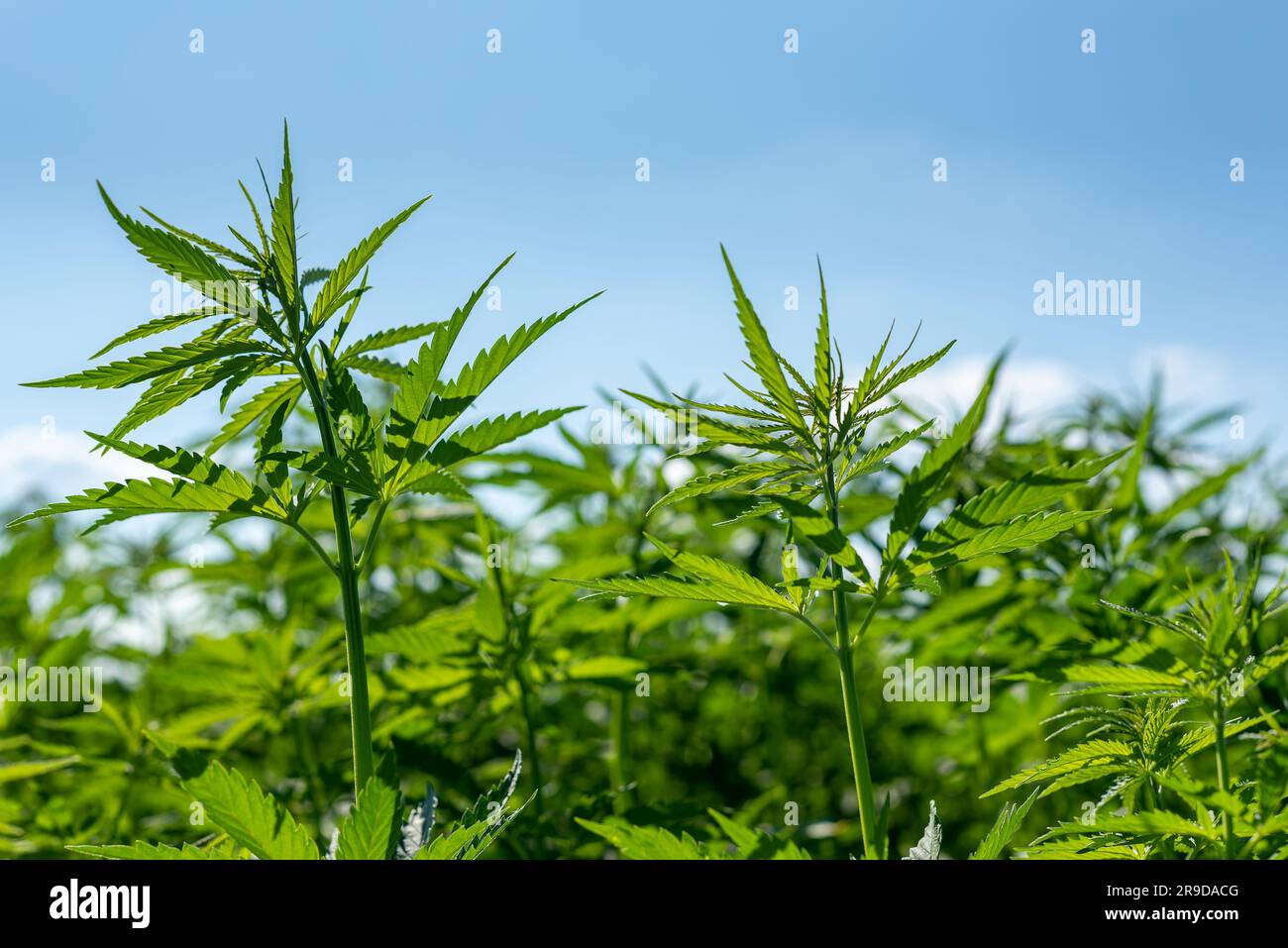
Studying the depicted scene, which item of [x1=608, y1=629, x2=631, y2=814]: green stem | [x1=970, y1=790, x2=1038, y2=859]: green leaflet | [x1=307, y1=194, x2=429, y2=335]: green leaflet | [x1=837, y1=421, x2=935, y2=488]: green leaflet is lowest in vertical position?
[x1=608, y1=629, x2=631, y2=814]: green stem

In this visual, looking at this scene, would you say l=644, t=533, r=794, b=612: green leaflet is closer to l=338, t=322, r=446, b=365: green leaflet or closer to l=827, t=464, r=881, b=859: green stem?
l=827, t=464, r=881, b=859: green stem

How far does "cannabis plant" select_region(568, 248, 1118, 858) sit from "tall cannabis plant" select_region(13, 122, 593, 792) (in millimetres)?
260

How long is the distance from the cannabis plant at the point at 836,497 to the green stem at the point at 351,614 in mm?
318

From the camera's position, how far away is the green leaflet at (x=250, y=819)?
1.20m

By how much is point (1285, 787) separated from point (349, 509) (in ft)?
4.64

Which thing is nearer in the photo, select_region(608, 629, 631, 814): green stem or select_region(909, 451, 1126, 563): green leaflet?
select_region(909, 451, 1126, 563): green leaflet

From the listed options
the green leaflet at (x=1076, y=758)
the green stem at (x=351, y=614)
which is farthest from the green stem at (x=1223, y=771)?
the green stem at (x=351, y=614)

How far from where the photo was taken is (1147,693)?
1.26m

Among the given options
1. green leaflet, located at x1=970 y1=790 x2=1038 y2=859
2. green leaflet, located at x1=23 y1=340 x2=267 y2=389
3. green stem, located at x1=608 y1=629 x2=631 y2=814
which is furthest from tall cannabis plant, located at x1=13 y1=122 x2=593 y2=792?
green stem, located at x1=608 y1=629 x2=631 y2=814

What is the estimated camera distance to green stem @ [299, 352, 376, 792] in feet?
4.15

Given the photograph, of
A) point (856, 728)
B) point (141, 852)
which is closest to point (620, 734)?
point (856, 728)
